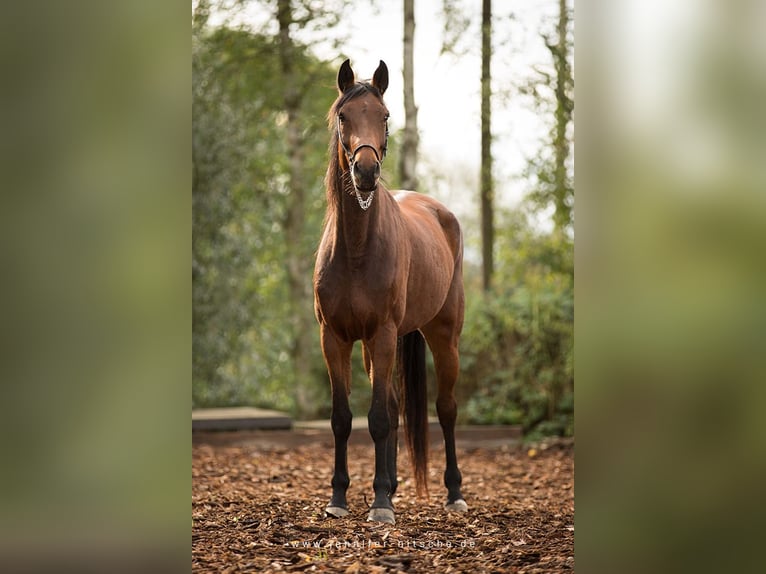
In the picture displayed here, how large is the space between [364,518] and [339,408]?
68 cm

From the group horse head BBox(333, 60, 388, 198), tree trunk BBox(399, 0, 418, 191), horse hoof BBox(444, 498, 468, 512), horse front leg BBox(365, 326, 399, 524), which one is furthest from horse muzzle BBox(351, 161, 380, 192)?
tree trunk BBox(399, 0, 418, 191)

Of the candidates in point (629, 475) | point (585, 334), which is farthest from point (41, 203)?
point (629, 475)

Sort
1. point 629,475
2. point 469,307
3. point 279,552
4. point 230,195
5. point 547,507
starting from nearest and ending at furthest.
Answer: point 629,475, point 279,552, point 547,507, point 469,307, point 230,195

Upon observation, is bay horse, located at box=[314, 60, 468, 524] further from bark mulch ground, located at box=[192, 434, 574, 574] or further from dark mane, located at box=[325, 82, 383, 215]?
bark mulch ground, located at box=[192, 434, 574, 574]

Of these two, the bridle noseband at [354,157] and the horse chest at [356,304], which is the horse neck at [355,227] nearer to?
the bridle noseband at [354,157]

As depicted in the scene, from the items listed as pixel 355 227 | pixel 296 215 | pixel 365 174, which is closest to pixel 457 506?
pixel 355 227

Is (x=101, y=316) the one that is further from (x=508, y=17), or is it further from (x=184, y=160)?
(x=508, y=17)

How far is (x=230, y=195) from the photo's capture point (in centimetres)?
1116

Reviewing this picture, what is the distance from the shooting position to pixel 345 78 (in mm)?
4980

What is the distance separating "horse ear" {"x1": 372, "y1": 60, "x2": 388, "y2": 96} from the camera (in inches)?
197

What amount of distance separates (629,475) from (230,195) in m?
9.05

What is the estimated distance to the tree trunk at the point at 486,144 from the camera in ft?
34.1

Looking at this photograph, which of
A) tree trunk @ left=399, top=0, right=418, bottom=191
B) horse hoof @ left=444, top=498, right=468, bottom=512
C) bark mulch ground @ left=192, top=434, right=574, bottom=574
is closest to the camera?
bark mulch ground @ left=192, top=434, right=574, bottom=574

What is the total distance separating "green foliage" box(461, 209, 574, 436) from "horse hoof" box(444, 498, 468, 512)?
410 centimetres
